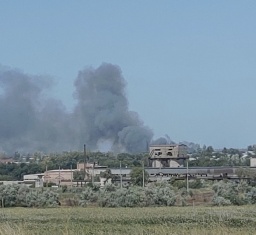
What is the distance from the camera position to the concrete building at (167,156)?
10212cm

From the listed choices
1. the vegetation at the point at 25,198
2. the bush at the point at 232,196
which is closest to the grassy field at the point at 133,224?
the bush at the point at 232,196

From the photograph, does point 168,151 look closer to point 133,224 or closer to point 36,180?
point 36,180

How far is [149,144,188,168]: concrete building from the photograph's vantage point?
102m

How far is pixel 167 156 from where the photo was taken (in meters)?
102

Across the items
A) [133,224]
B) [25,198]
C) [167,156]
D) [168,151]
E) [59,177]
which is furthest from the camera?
[168,151]

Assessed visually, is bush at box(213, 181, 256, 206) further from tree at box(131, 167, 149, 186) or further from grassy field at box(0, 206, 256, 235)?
tree at box(131, 167, 149, 186)

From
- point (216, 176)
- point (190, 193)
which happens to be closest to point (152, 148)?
point (216, 176)

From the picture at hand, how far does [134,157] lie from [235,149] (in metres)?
64.2

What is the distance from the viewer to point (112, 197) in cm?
4528

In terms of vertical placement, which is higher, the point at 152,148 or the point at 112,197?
the point at 152,148

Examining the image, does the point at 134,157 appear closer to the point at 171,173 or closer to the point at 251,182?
the point at 171,173

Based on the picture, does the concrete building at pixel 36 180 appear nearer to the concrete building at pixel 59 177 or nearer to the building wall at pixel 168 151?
the concrete building at pixel 59 177

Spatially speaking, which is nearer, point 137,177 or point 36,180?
point 137,177

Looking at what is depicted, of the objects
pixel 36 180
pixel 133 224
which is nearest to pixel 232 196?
pixel 133 224
